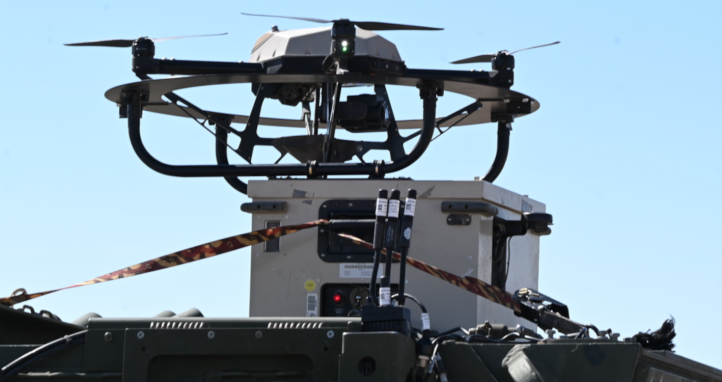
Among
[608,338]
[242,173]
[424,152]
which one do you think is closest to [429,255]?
[424,152]

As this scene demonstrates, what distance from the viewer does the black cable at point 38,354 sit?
14.9 ft

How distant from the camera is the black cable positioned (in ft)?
14.9

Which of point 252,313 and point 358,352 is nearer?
point 358,352

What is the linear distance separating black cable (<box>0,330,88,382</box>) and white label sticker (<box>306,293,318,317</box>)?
200 cm

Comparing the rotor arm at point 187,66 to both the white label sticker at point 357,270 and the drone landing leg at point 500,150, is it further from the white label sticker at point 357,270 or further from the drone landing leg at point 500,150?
the drone landing leg at point 500,150

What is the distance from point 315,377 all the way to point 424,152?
2959 mm

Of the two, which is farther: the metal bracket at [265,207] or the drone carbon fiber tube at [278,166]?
the drone carbon fiber tube at [278,166]

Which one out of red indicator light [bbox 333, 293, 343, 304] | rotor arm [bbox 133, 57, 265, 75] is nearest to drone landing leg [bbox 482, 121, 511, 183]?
rotor arm [bbox 133, 57, 265, 75]

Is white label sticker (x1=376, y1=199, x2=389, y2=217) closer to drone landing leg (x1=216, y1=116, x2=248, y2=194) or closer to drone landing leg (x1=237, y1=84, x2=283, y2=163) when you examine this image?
drone landing leg (x1=237, y1=84, x2=283, y2=163)

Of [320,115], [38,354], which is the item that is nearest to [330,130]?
[320,115]

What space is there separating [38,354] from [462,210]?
2754 millimetres

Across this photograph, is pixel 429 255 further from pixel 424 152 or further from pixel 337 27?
pixel 337 27

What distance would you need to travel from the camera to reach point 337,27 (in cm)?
688

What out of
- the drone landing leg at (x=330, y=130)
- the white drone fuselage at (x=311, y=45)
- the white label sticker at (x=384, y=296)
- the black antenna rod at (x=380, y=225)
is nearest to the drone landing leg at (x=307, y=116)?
the drone landing leg at (x=330, y=130)
